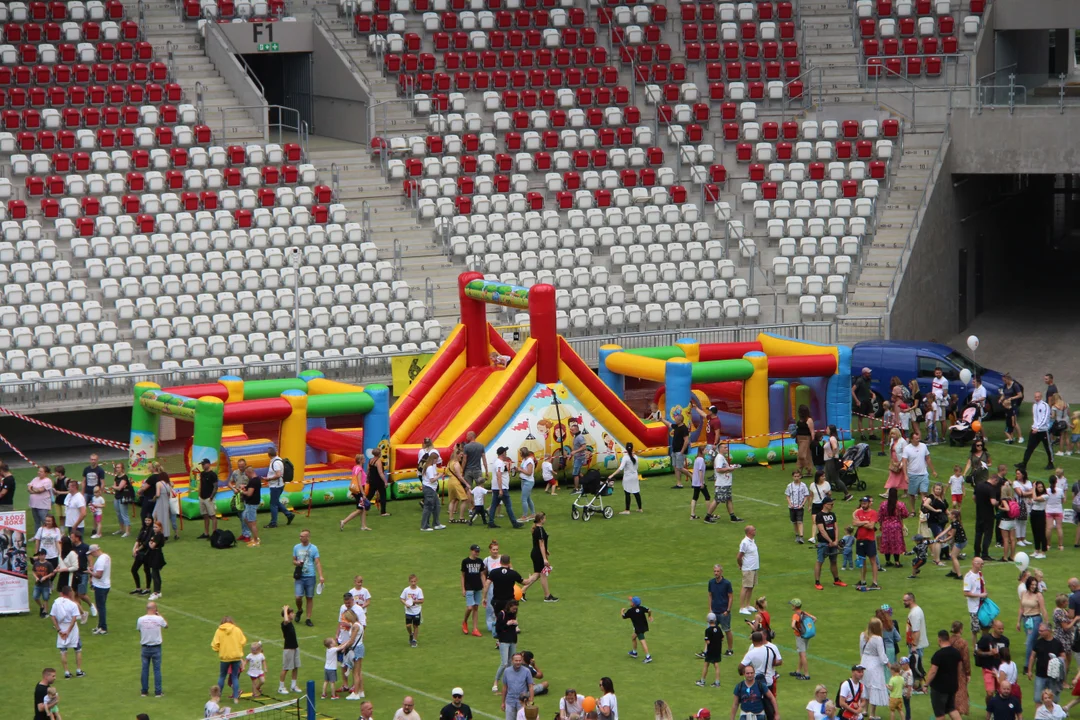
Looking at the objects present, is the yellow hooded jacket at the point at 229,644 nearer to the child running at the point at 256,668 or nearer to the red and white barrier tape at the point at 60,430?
the child running at the point at 256,668

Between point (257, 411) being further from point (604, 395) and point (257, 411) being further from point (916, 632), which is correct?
point (916, 632)

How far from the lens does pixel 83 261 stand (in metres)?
38.4

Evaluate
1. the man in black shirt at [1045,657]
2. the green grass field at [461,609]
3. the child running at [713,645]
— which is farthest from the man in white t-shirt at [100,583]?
the man in black shirt at [1045,657]

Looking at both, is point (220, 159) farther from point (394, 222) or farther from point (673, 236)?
point (673, 236)

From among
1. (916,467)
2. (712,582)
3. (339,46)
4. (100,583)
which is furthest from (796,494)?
(339,46)

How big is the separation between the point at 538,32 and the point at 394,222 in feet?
25.0

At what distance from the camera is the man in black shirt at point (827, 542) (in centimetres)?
2583

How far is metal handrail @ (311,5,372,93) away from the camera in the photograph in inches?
1779

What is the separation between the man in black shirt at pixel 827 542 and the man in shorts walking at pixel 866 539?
0.99ft

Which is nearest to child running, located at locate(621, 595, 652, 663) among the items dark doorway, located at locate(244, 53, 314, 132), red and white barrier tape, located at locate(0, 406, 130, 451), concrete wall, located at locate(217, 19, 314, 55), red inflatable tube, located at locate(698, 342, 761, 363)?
red inflatable tube, located at locate(698, 342, 761, 363)

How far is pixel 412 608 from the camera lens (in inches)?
928

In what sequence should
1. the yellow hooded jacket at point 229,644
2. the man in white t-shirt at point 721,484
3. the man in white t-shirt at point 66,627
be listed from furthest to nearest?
1. the man in white t-shirt at point 721,484
2. the man in white t-shirt at point 66,627
3. the yellow hooded jacket at point 229,644

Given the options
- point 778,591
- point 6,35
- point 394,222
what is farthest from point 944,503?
point 6,35

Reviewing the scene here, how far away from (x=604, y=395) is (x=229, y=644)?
1235 cm
